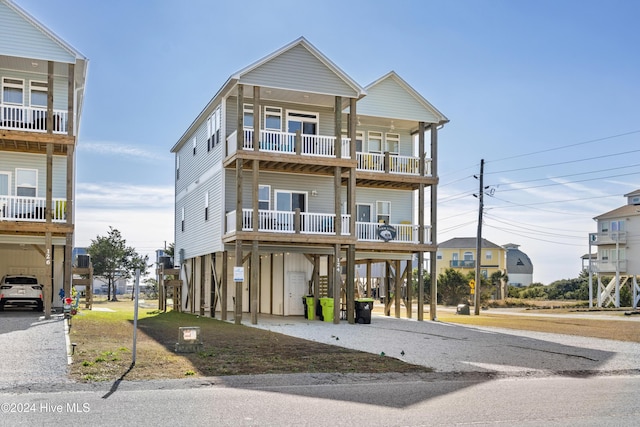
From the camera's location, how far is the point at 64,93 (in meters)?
31.1

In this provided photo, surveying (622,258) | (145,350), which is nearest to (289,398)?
(145,350)

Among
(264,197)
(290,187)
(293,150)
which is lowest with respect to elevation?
(264,197)

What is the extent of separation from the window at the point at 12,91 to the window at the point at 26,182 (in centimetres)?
294

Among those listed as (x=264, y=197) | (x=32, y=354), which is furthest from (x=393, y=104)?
(x=32, y=354)

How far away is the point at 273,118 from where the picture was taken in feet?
106

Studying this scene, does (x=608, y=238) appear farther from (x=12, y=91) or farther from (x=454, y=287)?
(x=12, y=91)

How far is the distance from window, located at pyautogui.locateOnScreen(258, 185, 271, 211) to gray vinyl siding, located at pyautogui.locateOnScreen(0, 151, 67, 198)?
8.58 metres

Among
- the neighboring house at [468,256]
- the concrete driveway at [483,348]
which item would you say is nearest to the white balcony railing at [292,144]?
the concrete driveway at [483,348]

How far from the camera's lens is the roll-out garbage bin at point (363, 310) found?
96.0ft

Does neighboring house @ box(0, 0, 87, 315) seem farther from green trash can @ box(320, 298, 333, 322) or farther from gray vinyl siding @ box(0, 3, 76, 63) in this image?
green trash can @ box(320, 298, 333, 322)

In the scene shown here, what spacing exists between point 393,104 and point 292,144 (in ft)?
22.9

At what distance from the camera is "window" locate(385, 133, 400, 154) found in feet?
Result: 123

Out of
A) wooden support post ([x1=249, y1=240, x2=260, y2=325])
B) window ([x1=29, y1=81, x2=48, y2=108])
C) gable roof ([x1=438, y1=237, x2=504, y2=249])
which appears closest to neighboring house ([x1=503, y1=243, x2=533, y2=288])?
gable roof ([x1=438, y1=237, x2=504, y2=249])

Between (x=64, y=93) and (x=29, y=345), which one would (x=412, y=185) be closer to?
(x=64, y=93)
